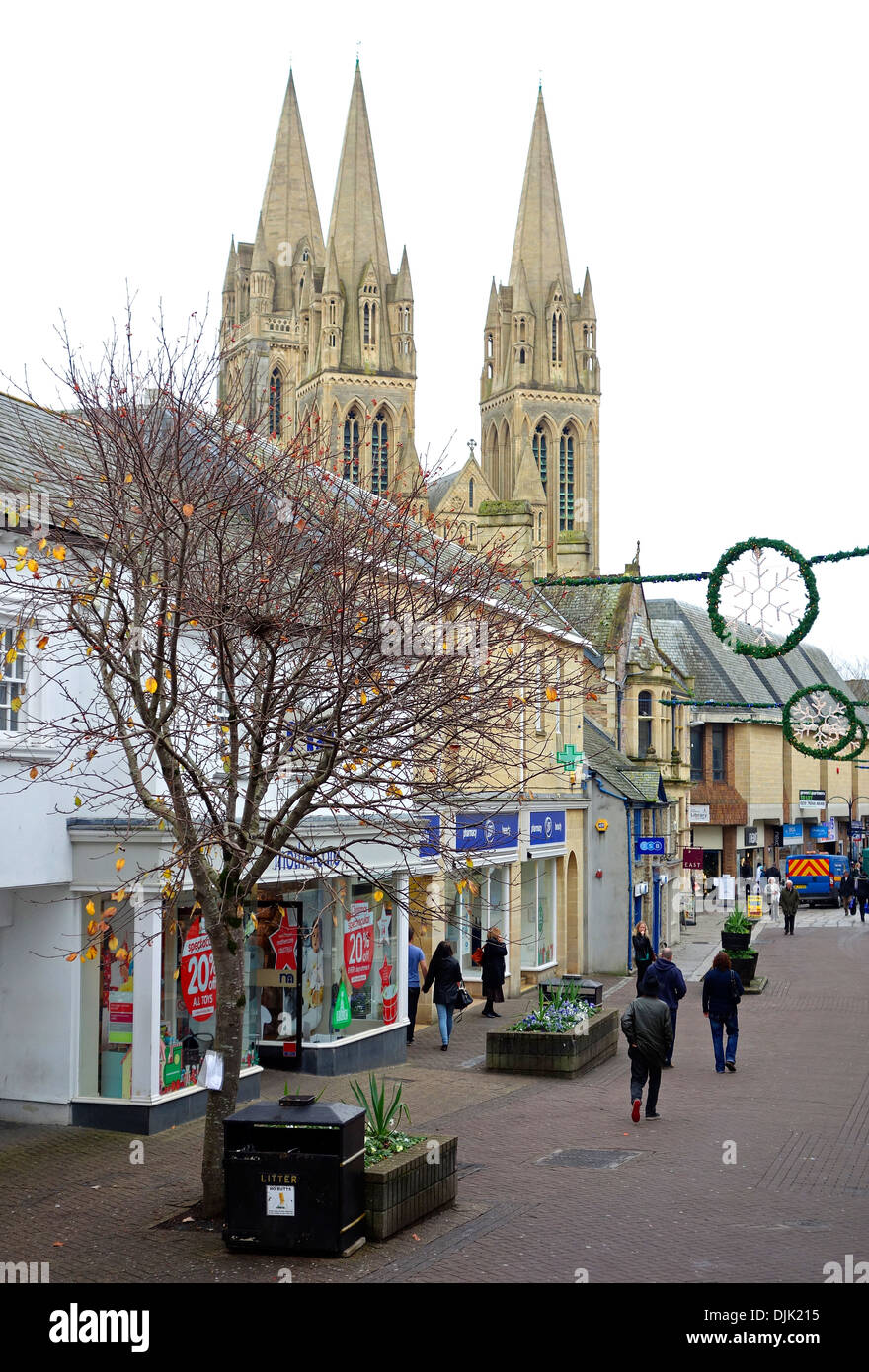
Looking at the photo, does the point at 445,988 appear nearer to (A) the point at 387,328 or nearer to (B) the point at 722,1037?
(B) the point at 722,1037

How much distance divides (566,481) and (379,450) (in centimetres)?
2165

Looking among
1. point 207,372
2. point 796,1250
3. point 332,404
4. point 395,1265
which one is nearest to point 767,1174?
point 796,1250

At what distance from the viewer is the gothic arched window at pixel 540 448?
12025cm

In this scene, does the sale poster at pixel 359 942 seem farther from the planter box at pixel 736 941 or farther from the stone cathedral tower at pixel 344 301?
the stone cathedral tower at pixel 344 301

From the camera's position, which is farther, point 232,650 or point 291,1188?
point 232,650

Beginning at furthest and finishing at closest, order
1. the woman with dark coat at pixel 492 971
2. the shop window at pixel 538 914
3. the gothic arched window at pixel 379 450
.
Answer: the gothic arched window at pixel 379 450 < the shop window at pixel 538 914 < the woman with dark coat at pixel 492 971

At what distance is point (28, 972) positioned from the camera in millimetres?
15312

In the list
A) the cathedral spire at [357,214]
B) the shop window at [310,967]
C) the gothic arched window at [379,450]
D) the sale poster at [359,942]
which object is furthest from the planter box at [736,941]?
the cathedral spire at [357,214]

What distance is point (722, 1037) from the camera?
739 inches

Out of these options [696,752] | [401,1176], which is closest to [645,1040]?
[401,1176]

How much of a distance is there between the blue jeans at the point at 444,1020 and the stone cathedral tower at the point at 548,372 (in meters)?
98.3

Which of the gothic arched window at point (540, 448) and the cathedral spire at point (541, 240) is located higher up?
the cathedral spire at point (541, 240)

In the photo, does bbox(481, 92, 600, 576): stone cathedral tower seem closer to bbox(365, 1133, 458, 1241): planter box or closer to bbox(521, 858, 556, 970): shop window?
bbox(521, 858, 556, 970): shop window

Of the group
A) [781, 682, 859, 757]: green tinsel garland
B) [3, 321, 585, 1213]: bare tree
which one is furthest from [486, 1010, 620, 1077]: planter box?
[3, 321, 585, 1213]: bare tree
